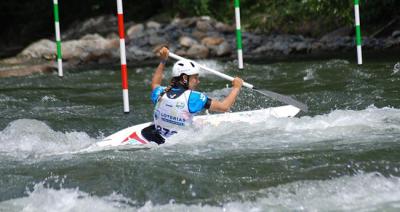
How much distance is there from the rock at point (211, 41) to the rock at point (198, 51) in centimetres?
38

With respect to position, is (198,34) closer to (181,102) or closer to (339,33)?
(339,33)

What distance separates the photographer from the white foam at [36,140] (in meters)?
7.13

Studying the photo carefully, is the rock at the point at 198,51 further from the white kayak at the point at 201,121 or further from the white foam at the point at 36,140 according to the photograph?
the white foam at the point at 36,140

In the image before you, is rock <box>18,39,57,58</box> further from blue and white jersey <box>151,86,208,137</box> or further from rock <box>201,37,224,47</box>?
blue and white jersey <box>151,86,208,137</box>

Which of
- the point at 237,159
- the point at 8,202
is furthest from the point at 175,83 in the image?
the point at 8,202

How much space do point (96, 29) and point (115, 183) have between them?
619 inches

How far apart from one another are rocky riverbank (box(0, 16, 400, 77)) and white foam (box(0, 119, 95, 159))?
659 centimetres

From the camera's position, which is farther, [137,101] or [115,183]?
[137,101]

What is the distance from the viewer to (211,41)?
669 inches

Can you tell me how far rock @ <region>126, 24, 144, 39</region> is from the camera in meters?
18.3

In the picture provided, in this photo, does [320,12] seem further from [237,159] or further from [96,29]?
[237,159]

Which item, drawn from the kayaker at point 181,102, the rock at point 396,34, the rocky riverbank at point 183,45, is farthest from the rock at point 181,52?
the kayaker at point 181,102

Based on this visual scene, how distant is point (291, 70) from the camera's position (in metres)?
→ 12.6

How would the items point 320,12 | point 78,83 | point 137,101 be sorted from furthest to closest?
1. point 320,12
2. point 78,83
3. point 137,101
